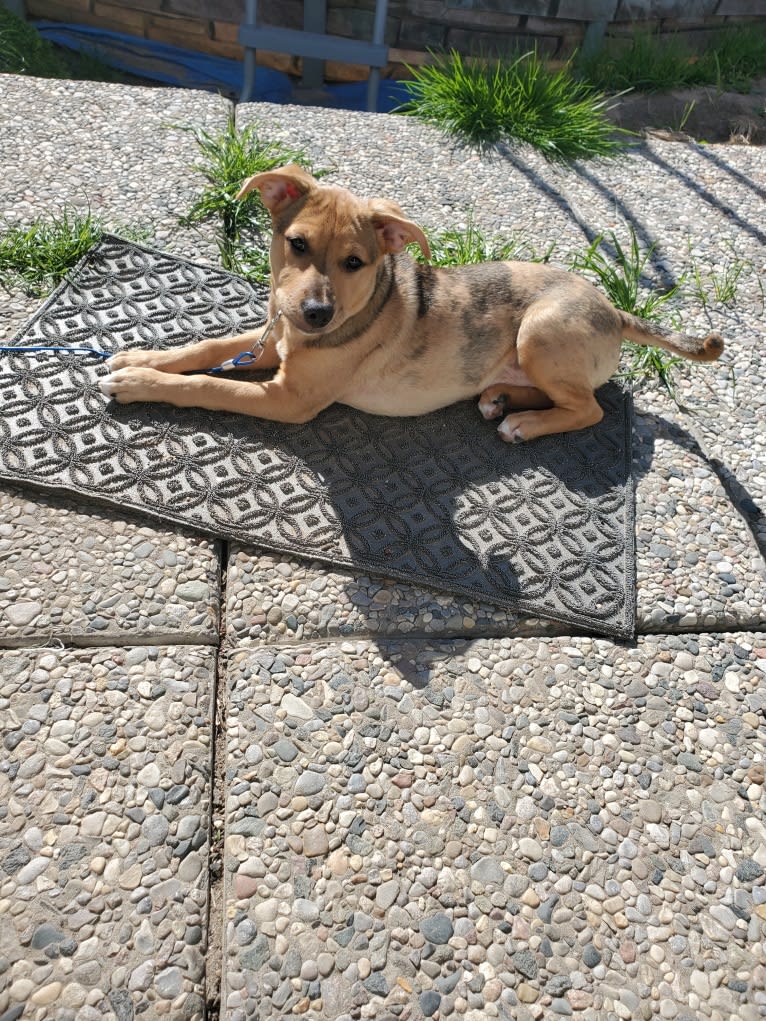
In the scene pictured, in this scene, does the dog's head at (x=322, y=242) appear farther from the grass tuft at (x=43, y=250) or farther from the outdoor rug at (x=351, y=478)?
the grass tuft at (x=43, y=250)

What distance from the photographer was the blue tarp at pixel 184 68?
8.82m

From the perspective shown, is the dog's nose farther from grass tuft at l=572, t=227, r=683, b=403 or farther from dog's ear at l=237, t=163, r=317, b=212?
grass tuft at l=572, t=227, r=683, b=403

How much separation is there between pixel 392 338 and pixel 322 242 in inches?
27.0

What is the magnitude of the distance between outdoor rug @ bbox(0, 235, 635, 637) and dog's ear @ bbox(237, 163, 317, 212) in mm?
1042

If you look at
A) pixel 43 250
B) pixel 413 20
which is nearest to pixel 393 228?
pixel 43 250

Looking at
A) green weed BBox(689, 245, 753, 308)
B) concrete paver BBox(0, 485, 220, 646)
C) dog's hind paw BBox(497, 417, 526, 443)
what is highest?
green weed BBox(689, 245, 753, 308)

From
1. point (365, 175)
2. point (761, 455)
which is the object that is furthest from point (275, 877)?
point (365, 175)

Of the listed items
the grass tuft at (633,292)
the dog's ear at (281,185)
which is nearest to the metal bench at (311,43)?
the grass tuft at (633,292)

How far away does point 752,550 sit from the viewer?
398cm

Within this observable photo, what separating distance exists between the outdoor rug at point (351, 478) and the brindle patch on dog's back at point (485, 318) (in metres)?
0.35

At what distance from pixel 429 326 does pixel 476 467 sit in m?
0.79

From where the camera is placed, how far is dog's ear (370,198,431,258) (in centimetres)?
366

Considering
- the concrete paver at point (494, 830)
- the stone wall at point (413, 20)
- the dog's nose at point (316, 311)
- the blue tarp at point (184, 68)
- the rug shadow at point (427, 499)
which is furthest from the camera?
the blue tarp at point (184, 68)

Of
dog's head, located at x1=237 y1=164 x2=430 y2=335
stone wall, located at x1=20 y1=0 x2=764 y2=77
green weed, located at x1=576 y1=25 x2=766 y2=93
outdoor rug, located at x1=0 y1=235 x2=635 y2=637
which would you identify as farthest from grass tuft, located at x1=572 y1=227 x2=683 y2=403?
stone wall, located at x1=20 y1=0 x2=764 y2=77
